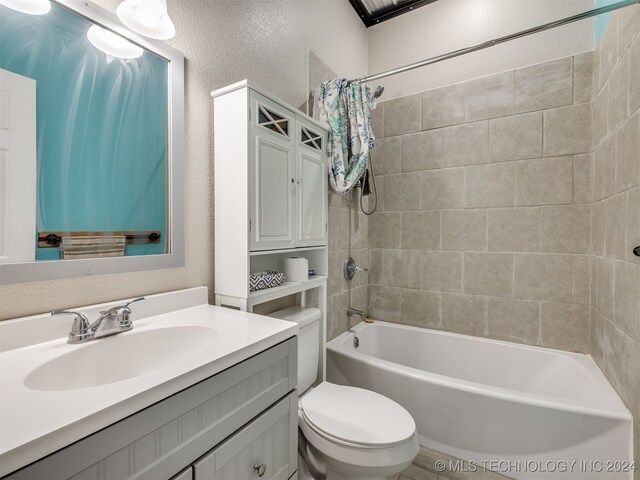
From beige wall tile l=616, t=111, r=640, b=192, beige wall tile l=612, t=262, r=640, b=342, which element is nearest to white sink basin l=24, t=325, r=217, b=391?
beige wall tile l=612, t=262, r=640, b=342

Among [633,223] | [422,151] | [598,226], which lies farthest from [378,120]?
[633,223]

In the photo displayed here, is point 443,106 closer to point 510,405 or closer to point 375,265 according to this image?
point 375,265

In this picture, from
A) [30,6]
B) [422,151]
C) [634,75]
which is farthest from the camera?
[422,151]

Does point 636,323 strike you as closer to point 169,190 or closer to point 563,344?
point 563,344

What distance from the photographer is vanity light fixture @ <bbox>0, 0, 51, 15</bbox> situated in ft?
2.59

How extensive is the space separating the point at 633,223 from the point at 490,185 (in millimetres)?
903

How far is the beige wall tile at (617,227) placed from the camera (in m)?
1.33

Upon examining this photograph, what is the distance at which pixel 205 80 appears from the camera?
1271 mm

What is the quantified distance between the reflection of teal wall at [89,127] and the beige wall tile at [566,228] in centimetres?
219

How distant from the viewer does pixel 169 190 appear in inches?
45.1

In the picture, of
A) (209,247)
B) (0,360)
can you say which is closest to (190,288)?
(209,247)

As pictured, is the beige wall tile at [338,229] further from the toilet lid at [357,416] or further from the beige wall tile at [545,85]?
the beige wall tile at [545,85]

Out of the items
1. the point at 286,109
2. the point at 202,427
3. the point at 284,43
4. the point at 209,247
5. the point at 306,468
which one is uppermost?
the point at 284,43

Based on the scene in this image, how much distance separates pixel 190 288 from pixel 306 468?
1010 millimetres
